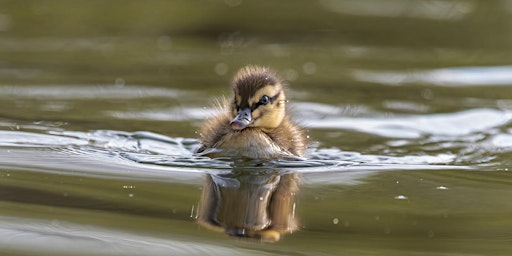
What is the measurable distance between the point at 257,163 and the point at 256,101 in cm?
40

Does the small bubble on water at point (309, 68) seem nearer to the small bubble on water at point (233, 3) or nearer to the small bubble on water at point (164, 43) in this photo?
the small bubble on water at point (164, 43)

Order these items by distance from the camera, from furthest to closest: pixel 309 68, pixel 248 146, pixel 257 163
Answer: pixel 309 68 < pixel 248 146 < pixel 257 163

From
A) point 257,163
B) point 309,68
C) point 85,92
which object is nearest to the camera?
point 257,163

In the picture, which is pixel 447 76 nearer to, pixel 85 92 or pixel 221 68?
pixel 221 68

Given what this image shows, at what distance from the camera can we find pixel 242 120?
5957 mm

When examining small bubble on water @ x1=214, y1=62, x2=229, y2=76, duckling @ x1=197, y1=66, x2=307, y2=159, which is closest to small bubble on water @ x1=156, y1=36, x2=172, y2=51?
small bubble on water @ x1=214, y1=62, x2=229, y2=76

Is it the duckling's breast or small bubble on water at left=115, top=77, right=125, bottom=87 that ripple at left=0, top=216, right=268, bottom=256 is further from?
→ small bubble on water at left=115, top=77, right=125, bottom=87

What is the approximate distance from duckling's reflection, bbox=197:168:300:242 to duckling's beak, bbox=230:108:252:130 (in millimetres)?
299

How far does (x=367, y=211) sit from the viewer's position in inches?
189

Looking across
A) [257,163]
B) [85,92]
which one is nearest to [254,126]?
[257,163]

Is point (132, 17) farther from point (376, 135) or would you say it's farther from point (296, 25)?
point (376, 135)

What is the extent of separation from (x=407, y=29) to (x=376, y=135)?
11.5ft

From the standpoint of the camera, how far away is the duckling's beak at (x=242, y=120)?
19.3 feet

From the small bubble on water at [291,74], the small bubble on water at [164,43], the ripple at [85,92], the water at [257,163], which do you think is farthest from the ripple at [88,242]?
the small bubble on water at [164,43]
